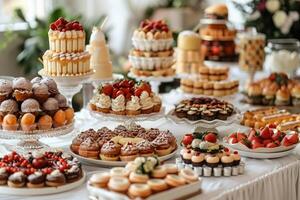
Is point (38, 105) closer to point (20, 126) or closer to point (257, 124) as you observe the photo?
point (20, 126)

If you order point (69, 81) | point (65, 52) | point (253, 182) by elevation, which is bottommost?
point (253, 182)

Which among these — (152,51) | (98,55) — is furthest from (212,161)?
(152,51)

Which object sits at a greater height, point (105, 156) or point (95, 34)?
point (95, 34)

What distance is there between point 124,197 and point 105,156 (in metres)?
0.43

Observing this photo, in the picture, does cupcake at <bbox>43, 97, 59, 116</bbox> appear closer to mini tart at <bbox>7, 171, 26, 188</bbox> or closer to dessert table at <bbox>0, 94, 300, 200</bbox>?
dessert table at <bbox>0, 94, 300, 200</bbox>

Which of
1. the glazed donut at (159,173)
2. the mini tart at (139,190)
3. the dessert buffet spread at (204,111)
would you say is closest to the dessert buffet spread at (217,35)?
the dessert buffet spread at (204,111)

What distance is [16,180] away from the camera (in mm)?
2043

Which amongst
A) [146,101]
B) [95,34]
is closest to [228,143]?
[146,101]

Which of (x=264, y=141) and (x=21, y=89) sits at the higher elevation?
(x=21, y=89)

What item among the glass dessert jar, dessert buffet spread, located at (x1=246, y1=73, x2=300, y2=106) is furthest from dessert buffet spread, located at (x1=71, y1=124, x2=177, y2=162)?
the glass dessert jar

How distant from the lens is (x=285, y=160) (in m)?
2.51

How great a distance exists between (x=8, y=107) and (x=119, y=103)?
18.9 inches

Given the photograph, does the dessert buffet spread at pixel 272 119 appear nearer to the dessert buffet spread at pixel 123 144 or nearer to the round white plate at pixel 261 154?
the round white plate at pixel 261 154

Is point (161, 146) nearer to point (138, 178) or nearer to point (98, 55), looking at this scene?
point (138, 178)
